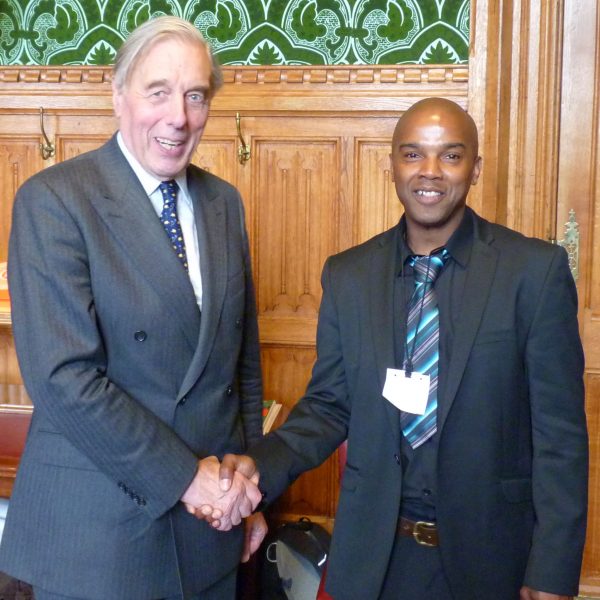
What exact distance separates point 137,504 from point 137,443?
0.14 metres

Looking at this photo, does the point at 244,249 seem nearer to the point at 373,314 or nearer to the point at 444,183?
the point at 373,314

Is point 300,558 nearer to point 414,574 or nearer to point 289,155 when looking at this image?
point 414,574

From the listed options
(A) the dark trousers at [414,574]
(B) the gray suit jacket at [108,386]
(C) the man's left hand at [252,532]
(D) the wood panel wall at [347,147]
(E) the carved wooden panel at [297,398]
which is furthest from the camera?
(E) the carved wooden panel at [297,398]

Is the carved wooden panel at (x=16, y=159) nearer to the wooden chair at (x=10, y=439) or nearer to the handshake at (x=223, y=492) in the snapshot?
the wooden chair at (x=10, y=439)

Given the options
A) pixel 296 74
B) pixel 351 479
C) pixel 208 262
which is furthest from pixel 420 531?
pixel 296 74

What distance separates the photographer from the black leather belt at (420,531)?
5.40ft

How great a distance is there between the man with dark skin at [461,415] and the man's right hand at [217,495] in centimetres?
2

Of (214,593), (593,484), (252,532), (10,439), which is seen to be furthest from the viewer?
(593,484)

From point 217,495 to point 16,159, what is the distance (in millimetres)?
1924

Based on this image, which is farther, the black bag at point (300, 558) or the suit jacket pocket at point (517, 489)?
the black bag at point (300, 558)

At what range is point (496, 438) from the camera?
161 cm

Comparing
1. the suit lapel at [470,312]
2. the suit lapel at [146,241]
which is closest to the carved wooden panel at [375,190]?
the suit lapel at [470,312]

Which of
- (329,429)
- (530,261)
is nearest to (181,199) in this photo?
(329,429)

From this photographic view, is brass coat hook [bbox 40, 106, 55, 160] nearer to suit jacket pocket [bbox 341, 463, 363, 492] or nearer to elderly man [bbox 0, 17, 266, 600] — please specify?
elderly man [bbox 0, 17, 266, 600]
